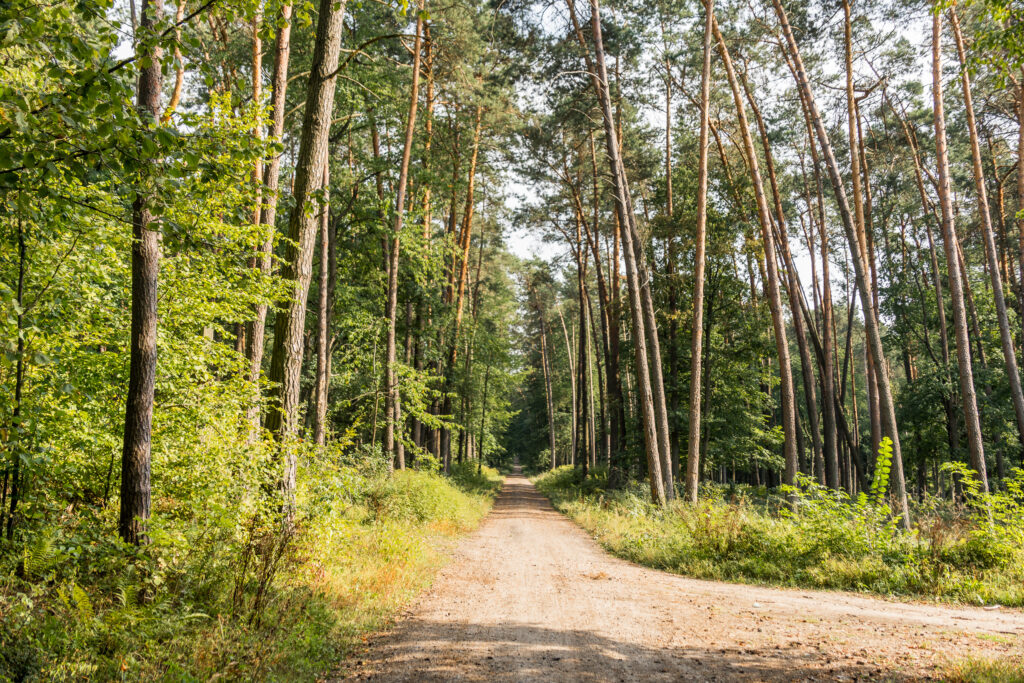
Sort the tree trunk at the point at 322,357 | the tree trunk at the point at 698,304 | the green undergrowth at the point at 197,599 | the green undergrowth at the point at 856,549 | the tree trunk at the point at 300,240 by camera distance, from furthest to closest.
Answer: the tree trunk at the point at 698,304 < the tree trunk at the point at 322,357 < the green undergrowth at the point at 856,549 < the tree trunk at the point at 300,240 < the green undergrowth at the point at 197,599

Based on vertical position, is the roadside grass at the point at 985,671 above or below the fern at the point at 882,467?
below

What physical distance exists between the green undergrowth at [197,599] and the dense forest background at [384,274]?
0.04 meters

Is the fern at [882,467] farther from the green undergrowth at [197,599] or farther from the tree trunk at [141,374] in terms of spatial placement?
the tree trunk at [141,374]

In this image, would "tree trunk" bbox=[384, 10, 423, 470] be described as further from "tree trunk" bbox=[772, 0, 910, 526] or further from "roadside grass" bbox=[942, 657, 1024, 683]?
"roadside grass" bbox=[942, 657, 1024, 683]

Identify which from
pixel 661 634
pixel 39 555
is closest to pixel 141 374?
pixel 39 555

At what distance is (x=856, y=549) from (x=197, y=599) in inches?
352

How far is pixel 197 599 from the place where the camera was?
15.3 feet

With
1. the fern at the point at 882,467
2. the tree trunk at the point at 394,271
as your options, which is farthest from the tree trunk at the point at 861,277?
the tree trunk at the point at 394,271

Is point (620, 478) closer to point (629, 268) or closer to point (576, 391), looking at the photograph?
point (629, 268)

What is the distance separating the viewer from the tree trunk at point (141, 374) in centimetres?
455

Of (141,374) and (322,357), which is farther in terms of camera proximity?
(322,357)

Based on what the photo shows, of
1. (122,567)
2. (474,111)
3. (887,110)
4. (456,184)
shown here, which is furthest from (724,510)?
(887,110)

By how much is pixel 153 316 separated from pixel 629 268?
37.6 ft

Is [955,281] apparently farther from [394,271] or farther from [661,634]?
[394,271]
